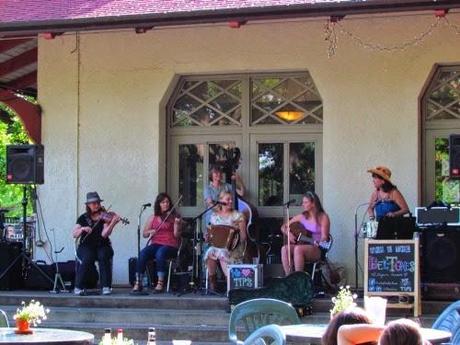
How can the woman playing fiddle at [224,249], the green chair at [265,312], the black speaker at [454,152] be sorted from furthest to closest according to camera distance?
the woman playing fiddle at [224,249], the black speaker at [454,152], the green chair at [265,312]

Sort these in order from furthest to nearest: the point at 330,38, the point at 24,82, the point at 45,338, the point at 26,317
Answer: the point at 24,82 < the point at 330,38 < the point at 26,317 < the point at 45,338

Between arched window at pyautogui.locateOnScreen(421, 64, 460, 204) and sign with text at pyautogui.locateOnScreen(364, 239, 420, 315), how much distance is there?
1.64 meters

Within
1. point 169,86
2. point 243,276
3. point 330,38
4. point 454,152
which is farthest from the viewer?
point 169,86

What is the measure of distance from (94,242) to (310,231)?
2468 millimetres

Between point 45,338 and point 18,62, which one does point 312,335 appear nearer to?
point 45,338

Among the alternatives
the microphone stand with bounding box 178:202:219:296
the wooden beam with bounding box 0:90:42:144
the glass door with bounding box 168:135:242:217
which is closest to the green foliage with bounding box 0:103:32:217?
the wooden beam with bounding box 0:90:42:144

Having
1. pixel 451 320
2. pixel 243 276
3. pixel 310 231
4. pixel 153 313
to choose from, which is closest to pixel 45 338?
pixel 451 320

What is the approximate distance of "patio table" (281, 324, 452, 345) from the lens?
5.73m

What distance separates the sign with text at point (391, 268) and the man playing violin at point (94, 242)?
2946 mm

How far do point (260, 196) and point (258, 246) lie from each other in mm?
908

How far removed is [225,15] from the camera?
33.1 feet

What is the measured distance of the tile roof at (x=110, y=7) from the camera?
10094 millimetres

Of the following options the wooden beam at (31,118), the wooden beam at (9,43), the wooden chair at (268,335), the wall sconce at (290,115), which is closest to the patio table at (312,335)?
the wooden chair at (268,335)

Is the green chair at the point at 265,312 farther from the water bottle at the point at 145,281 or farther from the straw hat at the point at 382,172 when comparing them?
the water bottle at the point at 145,281
